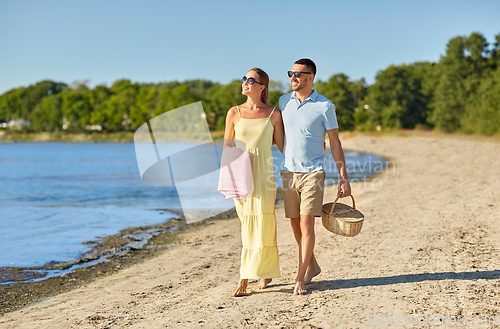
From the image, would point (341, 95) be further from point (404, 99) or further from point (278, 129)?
point (278, 129)

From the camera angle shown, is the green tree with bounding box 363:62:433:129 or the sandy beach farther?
the green tree with bounding box 363:62:433:129

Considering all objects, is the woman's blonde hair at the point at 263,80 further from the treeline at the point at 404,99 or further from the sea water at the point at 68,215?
the treeline at the point at 404,99

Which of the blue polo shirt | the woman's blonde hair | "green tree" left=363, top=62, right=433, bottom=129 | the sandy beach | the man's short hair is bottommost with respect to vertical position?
the sandy beach

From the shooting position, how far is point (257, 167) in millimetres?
3738

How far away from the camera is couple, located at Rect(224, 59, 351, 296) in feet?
12.1

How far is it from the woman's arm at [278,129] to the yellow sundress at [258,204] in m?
0.07

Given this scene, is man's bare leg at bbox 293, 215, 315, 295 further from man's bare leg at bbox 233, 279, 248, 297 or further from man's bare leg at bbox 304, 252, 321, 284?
man's bare leg at bbox 233, 279, 248, 297

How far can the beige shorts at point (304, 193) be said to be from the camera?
Answer: 3695 millimetres

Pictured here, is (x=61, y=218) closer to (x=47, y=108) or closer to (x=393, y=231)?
(x=393, y=231)

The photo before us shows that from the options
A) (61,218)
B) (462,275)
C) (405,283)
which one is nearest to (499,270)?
(462,275)

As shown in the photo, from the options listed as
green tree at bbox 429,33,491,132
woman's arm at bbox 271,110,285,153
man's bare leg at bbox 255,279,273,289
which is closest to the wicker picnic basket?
woman's arm at bbox 271,110,285,153

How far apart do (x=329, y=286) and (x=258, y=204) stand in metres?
1.16

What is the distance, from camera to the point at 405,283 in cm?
408

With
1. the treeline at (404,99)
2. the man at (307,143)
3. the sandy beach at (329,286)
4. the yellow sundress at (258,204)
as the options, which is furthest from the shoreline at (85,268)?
the treeline at (404,99)
